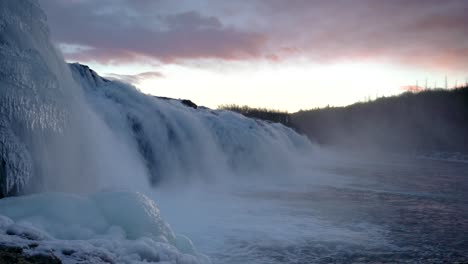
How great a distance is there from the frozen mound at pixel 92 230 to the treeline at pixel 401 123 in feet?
180

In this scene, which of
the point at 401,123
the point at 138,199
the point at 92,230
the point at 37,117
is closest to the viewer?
the point at 92,230

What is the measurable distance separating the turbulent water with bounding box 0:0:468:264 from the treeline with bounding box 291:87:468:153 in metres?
48.5

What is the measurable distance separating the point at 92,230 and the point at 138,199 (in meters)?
0.70

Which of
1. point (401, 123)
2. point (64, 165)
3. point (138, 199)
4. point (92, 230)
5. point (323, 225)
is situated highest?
point (401, 123)

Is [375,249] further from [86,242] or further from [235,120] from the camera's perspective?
[235,120]

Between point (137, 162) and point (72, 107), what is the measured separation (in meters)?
4.33

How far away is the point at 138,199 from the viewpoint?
4688 mm

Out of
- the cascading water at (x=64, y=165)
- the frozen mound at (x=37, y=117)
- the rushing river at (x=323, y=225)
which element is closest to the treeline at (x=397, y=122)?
the rushing river at (x=323, y=225)

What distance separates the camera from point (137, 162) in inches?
431

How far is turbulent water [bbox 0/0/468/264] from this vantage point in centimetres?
417

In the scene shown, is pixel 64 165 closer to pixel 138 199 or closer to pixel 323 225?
pixel 138 199

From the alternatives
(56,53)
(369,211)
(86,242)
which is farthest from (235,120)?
(86,242)

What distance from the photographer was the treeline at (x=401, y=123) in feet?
200

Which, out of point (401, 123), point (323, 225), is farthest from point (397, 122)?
point (323, 225)
